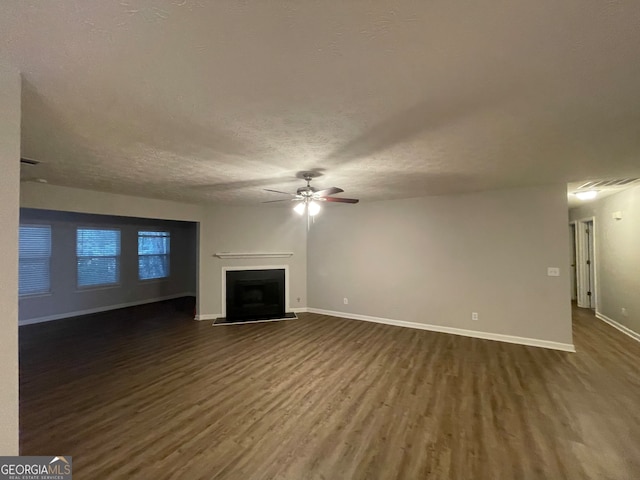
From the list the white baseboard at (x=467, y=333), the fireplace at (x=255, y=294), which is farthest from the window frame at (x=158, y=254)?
the white baseboard at (x=467, y=333)

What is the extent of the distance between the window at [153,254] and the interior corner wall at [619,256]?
405 inches

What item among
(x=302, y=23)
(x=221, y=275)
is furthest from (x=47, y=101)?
(x=221, y=275)

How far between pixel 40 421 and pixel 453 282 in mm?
5469

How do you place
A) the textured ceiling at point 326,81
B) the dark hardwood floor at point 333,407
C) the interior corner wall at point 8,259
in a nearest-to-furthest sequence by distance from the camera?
the textured ceiling at point 326,81
the interior corner wall at point 8,259
the dark hardwood floor at point 333,407

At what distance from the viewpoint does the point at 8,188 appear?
1283mm

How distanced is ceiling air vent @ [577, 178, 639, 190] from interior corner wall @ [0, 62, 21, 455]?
5909 mm

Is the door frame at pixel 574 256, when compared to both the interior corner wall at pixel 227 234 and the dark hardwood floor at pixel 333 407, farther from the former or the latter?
the interior corner wall at pixel 227 234

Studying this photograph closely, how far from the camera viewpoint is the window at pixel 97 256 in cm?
632

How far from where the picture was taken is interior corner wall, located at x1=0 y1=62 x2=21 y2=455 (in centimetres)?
125

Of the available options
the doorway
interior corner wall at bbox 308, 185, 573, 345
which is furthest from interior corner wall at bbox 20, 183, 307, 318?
the doorway

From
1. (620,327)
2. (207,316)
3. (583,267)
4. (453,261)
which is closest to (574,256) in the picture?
(583,267)

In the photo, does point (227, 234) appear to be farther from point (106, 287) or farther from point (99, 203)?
point (106, 287)

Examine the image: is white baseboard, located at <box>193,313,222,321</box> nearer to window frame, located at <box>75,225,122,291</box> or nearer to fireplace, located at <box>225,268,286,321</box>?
fireplace, located at <box>225,268,286,321</box>

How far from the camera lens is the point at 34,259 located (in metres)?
5.59
